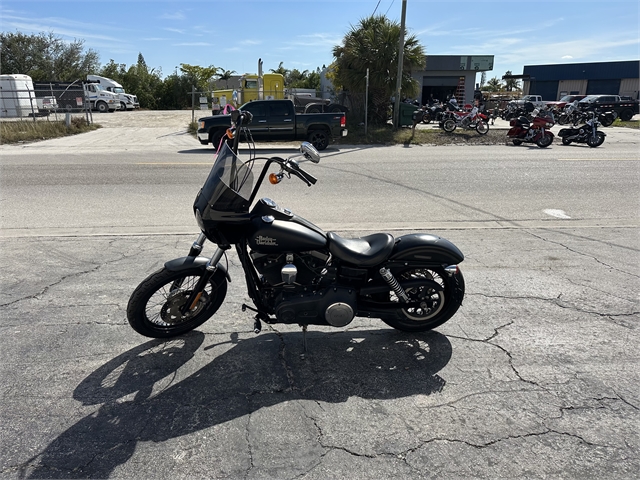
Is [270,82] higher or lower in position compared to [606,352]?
higher

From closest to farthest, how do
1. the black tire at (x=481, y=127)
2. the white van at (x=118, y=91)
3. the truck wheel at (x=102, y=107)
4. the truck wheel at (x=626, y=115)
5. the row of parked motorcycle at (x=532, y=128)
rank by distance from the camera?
1. the row of parked motorcycle at (x=532, y=128)
2. the black tire at (x=481, y=127)
3. the truck wheel at (x=626, y=115)
4. the truck wheel at (x=102, y=107)
5. the white van at (x=118, y=91)

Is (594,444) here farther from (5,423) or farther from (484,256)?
(5,423)

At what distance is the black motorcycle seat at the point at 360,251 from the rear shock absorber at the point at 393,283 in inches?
5.0

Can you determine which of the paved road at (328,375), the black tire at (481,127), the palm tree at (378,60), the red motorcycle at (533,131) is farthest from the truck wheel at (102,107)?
the paved road at (328,375)

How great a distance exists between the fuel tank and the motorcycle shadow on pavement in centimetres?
84

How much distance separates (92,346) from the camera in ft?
11.5

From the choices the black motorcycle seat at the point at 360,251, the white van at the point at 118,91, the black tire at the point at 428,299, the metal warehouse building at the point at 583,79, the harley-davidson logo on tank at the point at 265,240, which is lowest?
the black tire at the point at 428,299

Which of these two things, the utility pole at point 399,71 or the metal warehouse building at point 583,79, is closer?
the utility pole at point 399,71

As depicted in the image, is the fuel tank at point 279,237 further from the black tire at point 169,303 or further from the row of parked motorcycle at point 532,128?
the row of parked motorcycle at point 532,128

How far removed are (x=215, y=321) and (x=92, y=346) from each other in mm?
959

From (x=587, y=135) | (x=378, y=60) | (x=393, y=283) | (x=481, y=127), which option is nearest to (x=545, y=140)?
(x=587, y=135)

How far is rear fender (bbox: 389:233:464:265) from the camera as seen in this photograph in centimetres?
351

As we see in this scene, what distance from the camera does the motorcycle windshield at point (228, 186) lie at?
3178 mm

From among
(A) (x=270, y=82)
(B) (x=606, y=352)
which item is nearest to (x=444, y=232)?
(B) (x=606, y=352)
